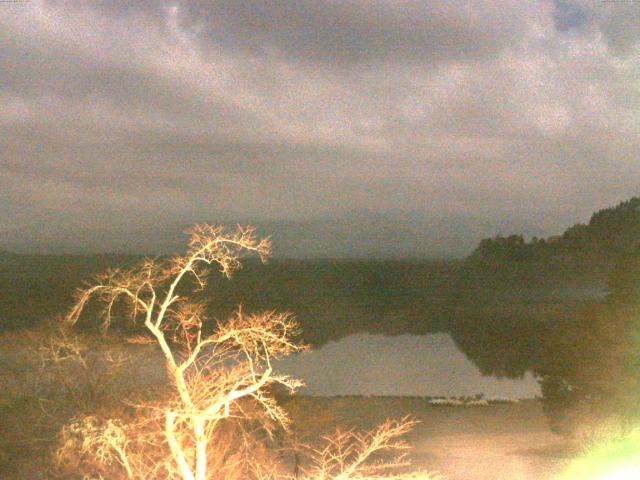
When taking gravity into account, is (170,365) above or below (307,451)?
above

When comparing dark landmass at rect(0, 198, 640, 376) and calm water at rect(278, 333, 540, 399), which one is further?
dark landmass at rect(0, 198, 640, 376)

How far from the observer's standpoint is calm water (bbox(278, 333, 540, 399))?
36531mm

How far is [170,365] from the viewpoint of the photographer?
8453 millimetres

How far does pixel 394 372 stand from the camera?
43188 millimetres

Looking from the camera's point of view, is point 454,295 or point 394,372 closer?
point 394,372

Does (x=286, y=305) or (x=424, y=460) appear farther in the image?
(x=286, y=305)

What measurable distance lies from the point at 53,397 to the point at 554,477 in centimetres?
1555

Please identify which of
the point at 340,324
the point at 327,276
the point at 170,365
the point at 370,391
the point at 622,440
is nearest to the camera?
the point at 170,365

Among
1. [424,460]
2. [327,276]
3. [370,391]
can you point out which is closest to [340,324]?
[370,391]

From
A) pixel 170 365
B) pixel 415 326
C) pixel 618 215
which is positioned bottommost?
pixel 415 326

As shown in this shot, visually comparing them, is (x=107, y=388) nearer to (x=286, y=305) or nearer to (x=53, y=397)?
(x=53, y=397)

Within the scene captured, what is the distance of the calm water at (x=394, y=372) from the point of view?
3653 centimetres

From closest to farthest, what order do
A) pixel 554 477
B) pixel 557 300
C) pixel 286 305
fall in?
pixel 554 477, pixel 286 305, pixel 557 300

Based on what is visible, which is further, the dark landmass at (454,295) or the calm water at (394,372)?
the dark landmass at (454,295)
